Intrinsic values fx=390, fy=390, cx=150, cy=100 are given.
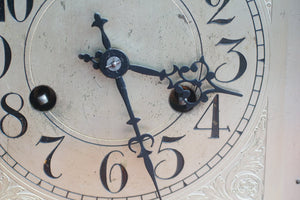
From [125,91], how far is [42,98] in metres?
0.24

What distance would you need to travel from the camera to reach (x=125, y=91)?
1.06 m

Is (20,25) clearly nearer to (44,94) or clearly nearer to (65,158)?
(44,94)

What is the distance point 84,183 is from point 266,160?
0.54 meters

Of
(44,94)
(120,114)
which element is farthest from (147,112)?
(44,94)

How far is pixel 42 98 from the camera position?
1091 mm

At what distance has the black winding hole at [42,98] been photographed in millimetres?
1093

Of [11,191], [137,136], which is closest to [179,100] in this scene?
[137,136]

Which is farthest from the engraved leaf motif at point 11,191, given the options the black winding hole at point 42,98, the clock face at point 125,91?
the black winding hole at point 42,98

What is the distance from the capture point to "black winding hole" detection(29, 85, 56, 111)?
109 cm

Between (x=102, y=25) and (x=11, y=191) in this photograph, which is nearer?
(x=102, y=25)

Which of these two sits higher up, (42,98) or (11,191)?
(42,98)

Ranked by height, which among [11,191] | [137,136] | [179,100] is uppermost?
[179,100]

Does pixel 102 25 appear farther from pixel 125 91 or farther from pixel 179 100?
pixel 179 100

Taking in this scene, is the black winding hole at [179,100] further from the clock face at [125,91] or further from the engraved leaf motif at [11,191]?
the engraved leaf motif at [11,191]
